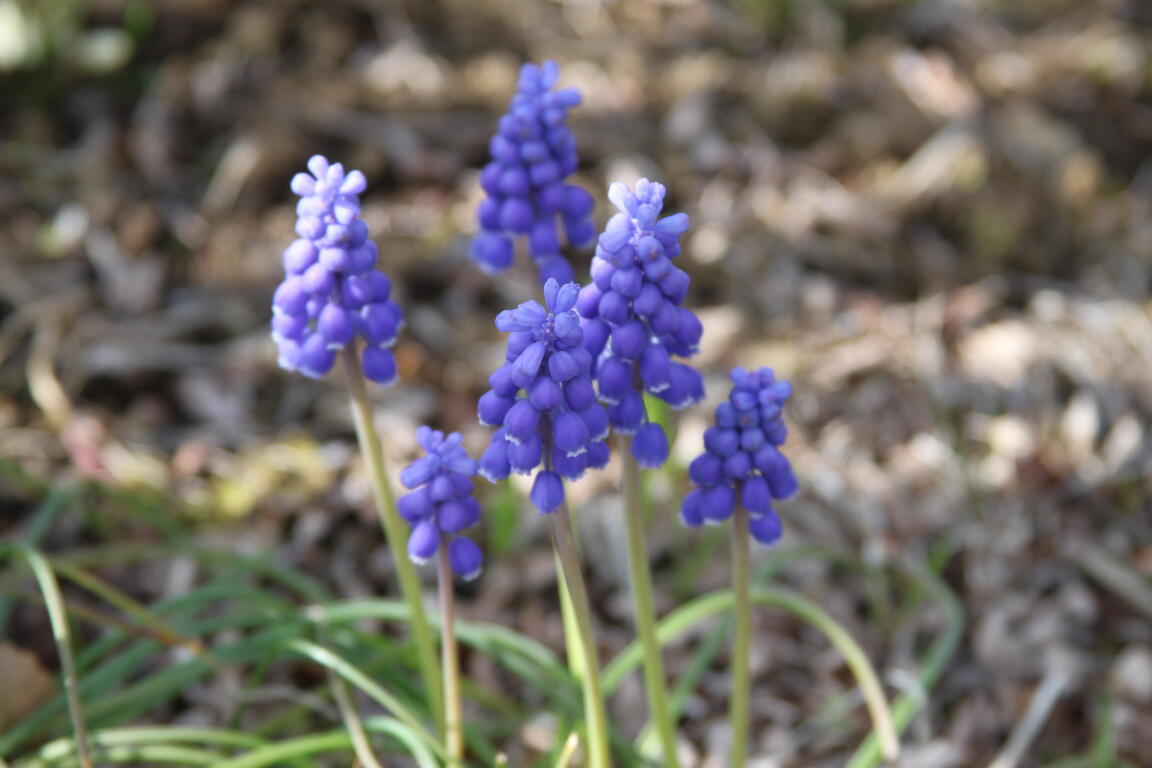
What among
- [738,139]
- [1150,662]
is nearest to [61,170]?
[738,139]

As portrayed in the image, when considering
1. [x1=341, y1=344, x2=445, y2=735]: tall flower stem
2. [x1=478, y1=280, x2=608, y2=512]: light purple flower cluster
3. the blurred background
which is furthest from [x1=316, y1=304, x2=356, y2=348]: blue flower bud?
the blurred background

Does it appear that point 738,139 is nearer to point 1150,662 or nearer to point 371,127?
point 371,127

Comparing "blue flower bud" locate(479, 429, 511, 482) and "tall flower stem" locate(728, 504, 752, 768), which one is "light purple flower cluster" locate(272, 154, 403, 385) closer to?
"blue flower bud" locate(479, 429, 511, 482)

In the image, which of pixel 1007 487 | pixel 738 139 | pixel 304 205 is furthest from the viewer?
pixel 738 139

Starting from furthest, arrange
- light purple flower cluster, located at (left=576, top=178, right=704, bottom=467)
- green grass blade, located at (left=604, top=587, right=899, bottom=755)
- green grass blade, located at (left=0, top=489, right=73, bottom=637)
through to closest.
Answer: green grass blade, located at (left=0, top=489, right=73, bottom=637)
green grass blade, located at (left=604, top=587, right=899, bottom=755)
light purple flower cluster, located at (left=576, top=178, right=704, bottom=467)

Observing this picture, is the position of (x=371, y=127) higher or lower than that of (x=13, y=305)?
higher
